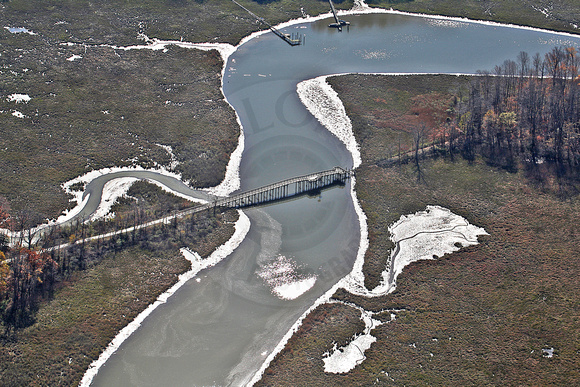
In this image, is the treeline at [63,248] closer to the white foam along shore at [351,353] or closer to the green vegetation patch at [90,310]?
the green vegetation patch at [90,310]

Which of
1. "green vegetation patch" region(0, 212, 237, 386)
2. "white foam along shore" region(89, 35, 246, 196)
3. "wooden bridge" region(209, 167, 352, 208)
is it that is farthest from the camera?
"white foam along shore" region(89, 35, 246, 196)

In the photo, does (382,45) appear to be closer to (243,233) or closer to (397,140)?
(397,140)

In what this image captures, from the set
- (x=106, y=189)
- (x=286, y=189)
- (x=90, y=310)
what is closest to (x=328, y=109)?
(x=286, y=189)

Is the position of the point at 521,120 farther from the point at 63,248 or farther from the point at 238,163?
the point at 63,248

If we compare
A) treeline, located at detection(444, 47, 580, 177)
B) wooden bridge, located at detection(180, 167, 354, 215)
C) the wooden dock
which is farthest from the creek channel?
treeline, located at detection(444, 47, 580, 177)

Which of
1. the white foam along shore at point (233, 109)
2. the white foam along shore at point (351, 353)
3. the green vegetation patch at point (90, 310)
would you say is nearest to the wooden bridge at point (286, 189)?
the white foam along shore at point (233, 109)

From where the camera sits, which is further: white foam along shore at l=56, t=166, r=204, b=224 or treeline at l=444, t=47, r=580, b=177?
treeline at l=444, t=47, r=580, b=177

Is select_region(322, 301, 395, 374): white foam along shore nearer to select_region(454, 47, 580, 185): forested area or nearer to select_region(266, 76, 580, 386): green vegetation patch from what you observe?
select_region(266, 76, 580, 386): green vegetation patch
